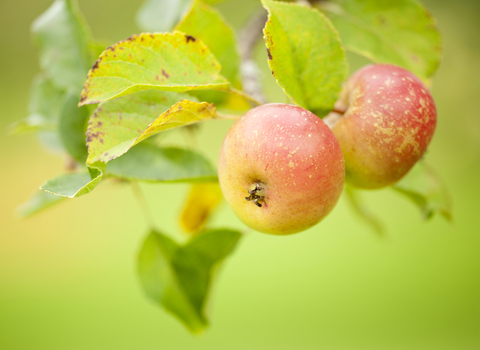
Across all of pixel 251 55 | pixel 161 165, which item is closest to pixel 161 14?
pixel 251 55

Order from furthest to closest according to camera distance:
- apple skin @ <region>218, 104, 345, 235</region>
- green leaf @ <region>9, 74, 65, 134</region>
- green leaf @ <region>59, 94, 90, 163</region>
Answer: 1. green leaf @ <region>9, 74, 65, 134</region>
2. green leaf @ <region>59, 94, 90, 163</region>
3. apple skin @ <region>218, 104, 345, 235</region>

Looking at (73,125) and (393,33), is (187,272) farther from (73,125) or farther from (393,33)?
(393,33)

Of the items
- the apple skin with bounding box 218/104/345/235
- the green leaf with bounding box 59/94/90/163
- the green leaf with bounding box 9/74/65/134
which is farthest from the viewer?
the green leaf with bounding box 9/74/65/134

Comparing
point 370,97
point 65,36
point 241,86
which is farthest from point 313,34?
point 65,36

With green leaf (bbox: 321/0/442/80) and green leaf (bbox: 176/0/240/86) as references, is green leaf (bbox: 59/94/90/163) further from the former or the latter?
green leaf (bbox: 321/0/442/80)

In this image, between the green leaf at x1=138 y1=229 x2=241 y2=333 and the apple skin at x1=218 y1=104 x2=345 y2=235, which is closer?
the apple skin at x1=218 y1=104 x2=345 y2=235

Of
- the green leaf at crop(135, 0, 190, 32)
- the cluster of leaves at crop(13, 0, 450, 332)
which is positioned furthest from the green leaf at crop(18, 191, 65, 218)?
the green leaf at crop(135, 0, 190, 32)

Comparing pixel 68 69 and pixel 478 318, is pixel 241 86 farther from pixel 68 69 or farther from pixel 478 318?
pixel 478 318

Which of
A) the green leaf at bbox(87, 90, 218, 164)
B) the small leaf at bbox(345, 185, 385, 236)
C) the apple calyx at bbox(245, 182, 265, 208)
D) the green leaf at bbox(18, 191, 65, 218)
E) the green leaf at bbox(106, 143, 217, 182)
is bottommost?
the small leaf at bbox(345, 185, 385, 236)
